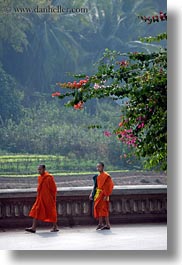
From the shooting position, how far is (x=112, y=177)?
32781 millimetres

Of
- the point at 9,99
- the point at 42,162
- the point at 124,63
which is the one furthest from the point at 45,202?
the point at 124,63

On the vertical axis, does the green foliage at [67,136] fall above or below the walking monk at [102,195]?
above

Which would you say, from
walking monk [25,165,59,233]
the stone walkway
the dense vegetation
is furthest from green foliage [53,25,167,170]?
walking monk [25,165,59,233]

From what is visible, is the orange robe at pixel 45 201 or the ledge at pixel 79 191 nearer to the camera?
the orange robe at pixel 45 201

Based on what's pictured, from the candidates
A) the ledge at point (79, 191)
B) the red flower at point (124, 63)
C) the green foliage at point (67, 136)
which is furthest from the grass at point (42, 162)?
the red flower at point (124, 63)

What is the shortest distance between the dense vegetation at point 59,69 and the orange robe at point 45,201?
59 centimetres

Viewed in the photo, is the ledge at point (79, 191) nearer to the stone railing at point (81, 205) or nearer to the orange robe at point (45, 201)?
the stone railing at point (81, 205)

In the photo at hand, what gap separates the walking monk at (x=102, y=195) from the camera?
3259cm

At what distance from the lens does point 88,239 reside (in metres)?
32.1

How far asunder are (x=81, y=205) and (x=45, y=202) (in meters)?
0.71

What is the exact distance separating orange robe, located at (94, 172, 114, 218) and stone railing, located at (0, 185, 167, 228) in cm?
15

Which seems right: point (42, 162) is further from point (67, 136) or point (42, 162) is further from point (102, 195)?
point (102, 195)

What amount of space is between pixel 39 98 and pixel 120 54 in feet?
4.14

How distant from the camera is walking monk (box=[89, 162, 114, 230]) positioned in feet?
107
